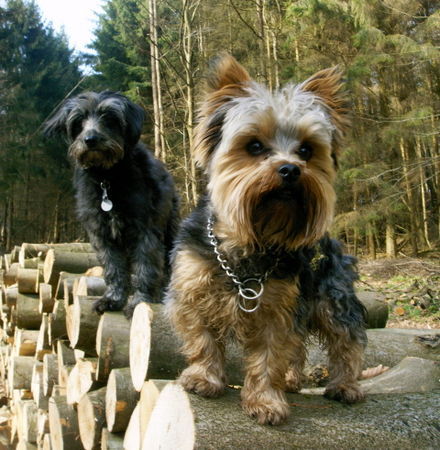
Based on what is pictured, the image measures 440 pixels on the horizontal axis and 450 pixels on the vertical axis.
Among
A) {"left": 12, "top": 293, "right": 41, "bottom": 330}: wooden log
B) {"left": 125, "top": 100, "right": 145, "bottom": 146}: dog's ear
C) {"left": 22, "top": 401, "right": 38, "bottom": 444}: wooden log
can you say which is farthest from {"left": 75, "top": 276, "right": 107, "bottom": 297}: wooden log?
{"left": 12, "top": 293, "right": 41, "bottom": 330}: wooden log

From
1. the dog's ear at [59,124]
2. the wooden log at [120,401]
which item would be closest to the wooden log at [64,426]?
the wooden log at [120,401]

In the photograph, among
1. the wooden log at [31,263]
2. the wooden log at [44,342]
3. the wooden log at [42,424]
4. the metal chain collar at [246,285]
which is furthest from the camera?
the wooden log at [31,263]

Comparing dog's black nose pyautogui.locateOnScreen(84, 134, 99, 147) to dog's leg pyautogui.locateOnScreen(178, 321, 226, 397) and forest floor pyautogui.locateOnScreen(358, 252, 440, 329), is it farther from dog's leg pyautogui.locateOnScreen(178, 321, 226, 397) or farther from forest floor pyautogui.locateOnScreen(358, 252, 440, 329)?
forest floor pyautogui.locateOnScreen(358, 252, 440, 329)

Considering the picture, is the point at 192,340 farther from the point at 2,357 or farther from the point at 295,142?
the point at 2,357

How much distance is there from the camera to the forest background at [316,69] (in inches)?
439

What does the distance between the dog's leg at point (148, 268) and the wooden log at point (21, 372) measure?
8.29 ft

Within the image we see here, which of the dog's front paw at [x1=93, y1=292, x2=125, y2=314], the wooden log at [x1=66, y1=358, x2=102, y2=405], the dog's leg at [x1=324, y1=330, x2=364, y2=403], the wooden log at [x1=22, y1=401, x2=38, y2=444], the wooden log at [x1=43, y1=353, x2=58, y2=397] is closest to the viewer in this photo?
the dog's leg at [x1=324, y1=330, x2=364, y2=403]

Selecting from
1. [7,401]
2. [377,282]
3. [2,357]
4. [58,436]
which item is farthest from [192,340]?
[377,282]

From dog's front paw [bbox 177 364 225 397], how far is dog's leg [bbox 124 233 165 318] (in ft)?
5.67

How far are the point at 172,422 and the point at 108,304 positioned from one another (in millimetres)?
1980

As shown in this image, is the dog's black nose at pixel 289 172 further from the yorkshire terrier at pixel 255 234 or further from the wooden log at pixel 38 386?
the wooden log at pixel 38 386

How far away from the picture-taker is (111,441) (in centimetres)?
302

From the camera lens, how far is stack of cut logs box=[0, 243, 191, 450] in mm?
2885

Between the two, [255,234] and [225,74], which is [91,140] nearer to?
[225,74]
